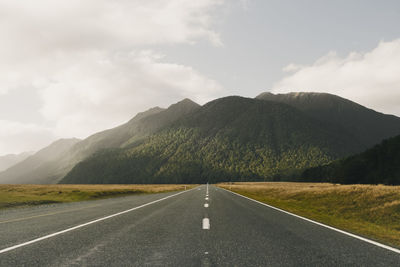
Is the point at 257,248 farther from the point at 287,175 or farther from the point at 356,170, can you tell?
the point at 287,175

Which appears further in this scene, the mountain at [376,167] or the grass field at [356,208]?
the mountain at [376,167]

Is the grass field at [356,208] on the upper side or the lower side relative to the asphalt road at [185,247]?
lower

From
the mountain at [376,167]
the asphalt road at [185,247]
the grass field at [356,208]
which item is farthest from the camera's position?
the mountain at [376,167]

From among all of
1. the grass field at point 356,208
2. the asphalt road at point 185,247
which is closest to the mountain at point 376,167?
the grass field at point 356,208

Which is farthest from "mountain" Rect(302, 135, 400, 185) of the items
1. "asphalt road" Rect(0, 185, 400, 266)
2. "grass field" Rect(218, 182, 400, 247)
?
"asphalt road" Rect(0, 185, 400, 266)

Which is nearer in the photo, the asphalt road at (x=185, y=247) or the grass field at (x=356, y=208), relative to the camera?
the asphalt road at (x=185, y=247)

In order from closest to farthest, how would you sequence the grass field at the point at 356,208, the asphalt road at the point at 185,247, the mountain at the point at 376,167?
the asphalt road at the point at 185,247 → the grass field at the point at 356,208 → the mountain at the point at 376,167

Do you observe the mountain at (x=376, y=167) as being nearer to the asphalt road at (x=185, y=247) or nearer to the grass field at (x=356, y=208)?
the grass field at (x=356, y=208)

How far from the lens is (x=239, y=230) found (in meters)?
8.95

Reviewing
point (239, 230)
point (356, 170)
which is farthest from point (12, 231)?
point (356, 170)

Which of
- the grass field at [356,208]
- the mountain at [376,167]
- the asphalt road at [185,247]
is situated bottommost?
the grass field at [356,208]

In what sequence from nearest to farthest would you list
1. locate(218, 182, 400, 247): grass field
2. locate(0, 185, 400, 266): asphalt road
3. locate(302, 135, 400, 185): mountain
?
locate(0, 185, 400, 266): asphalt road < locate(218, 182, 400, 247): grass field < locate(302, 135, 400, 185): mountain

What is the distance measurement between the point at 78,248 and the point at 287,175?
6705 inches

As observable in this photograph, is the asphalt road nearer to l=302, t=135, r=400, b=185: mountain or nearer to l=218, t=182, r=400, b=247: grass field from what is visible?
l=218, t=182, r=400, b=247: grass field
